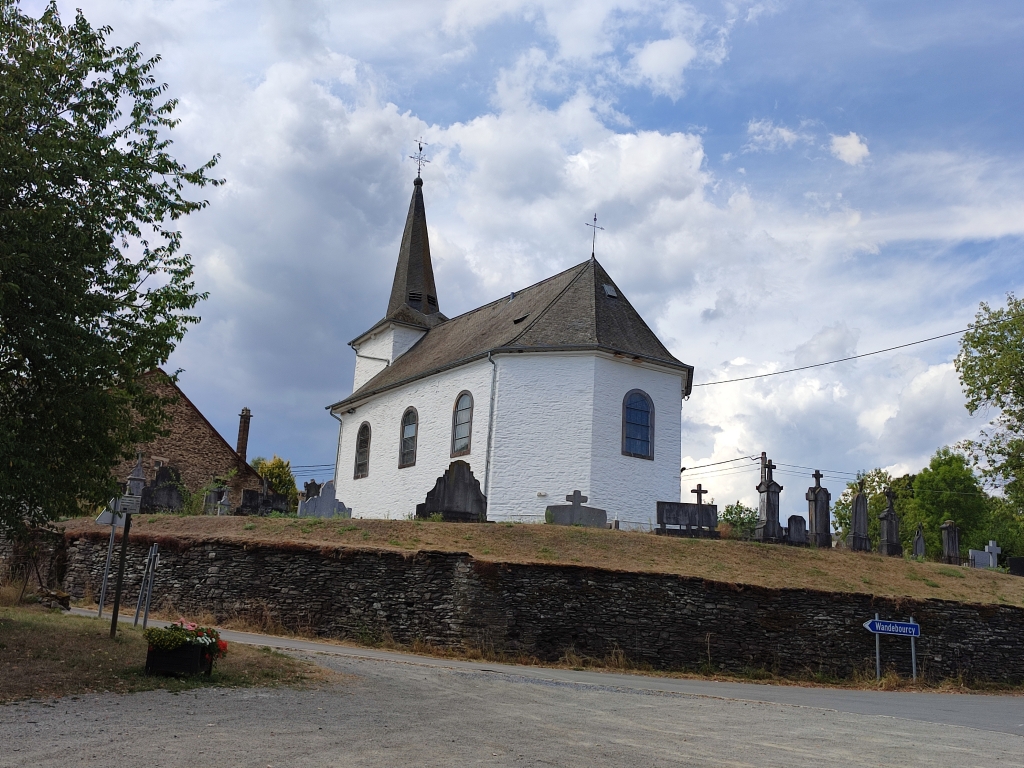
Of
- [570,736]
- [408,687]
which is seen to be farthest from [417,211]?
[570,736]

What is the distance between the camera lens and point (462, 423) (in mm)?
28984

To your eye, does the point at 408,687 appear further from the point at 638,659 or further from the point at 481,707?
the point at 638,659

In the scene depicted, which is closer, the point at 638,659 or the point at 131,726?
the point at 131,726

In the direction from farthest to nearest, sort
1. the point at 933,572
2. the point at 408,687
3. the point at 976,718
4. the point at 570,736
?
the point at 933,572
the point at 976,718
the point at 408,687
the point at 570,736

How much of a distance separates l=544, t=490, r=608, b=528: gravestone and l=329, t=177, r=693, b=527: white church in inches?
60.6

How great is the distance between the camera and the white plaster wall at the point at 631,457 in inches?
1030

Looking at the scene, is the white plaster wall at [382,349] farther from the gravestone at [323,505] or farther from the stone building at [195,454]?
the gravestone at [323,505]

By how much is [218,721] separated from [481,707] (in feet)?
10.0

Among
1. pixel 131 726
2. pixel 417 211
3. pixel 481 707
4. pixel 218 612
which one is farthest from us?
pixel 417 211

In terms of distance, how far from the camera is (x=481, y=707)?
1068cm

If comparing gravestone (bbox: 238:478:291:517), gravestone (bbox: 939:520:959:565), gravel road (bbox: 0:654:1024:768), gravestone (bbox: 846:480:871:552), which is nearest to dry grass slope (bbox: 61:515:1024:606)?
gravestone (bbox: 846:480:871:552)

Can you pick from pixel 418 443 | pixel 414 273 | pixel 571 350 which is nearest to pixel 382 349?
pixel 414 273

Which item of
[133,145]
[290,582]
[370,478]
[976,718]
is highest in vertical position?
[133,145]

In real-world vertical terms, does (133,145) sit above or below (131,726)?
above
